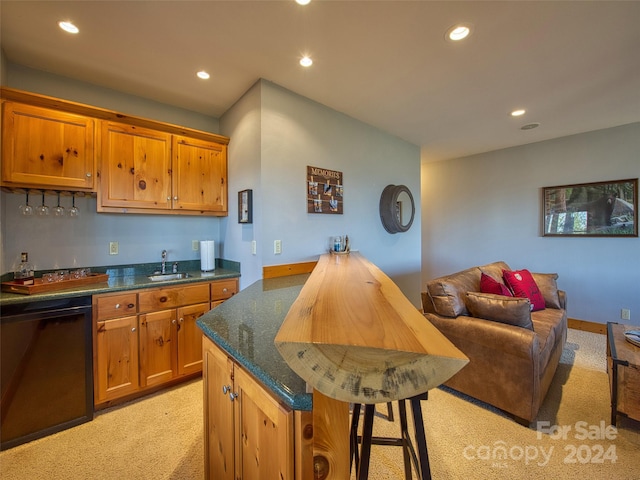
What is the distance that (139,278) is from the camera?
2406mm

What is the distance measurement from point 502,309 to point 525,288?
1.03 meters

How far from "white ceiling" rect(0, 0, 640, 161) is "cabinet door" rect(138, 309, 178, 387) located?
6.58 ft

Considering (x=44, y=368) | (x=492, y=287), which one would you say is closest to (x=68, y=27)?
(x=44, y=368)

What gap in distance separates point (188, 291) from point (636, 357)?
10.8ft

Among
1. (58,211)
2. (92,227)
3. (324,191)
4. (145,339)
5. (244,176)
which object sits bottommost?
(145,339)

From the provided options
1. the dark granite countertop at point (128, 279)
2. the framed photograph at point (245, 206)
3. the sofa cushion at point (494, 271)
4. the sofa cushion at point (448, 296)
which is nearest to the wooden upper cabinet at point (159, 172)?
the framed photograph at point (245, 206)

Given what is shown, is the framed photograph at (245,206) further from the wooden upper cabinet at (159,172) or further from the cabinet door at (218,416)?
the cabinet door at (218,416)

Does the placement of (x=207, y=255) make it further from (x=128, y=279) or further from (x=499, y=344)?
(x=499, y=344)

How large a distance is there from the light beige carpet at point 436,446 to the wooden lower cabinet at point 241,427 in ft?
Result: 2.25

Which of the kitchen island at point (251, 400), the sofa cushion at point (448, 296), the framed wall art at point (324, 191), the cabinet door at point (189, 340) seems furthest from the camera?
the framed wall art at point (324, 191)

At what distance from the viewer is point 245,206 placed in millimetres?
2402

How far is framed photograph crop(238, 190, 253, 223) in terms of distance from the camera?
2.36 m

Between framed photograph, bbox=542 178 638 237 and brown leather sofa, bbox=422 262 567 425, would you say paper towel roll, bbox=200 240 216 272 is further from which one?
framed photograph, bbox=542 178 638 237

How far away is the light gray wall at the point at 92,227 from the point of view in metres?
2.05
